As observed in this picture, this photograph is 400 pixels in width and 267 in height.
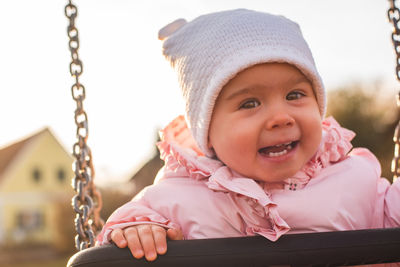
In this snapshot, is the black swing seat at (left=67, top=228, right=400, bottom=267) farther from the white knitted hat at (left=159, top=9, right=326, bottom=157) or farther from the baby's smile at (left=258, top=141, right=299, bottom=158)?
the white knitted hat at (left=159, top=9, right=326, bottom=157)

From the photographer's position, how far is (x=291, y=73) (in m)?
1.34

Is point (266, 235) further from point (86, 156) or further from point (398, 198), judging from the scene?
point (86, 156)

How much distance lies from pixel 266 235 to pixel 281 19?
69 cm

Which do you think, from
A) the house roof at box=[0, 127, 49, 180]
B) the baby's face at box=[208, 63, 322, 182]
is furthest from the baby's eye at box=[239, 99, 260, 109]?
the house roof at box=[0, 127, 49, 180]

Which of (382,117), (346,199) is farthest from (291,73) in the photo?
(382,117)

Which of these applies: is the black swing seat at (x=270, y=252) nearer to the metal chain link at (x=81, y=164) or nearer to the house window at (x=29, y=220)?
Result: the metal chain link at (x=81, y=164)

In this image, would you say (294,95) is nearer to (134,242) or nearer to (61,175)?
(134,242)

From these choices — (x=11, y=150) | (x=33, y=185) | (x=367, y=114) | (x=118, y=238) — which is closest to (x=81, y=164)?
(x=118, y=238)

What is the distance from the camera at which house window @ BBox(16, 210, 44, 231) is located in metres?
17.5

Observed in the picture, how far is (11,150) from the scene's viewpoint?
62.2 ft

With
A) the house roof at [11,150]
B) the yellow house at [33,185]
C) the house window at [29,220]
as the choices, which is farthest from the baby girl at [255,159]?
the house roof at [11,150]

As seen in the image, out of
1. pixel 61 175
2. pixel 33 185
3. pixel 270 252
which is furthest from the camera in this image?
pixel 61 175

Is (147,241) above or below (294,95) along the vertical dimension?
below

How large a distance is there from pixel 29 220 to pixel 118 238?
17828 millimetres
